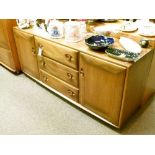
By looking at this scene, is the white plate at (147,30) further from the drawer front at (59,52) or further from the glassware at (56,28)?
the glassware at (56,28)

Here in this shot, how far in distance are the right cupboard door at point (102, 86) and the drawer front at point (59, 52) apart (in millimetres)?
82

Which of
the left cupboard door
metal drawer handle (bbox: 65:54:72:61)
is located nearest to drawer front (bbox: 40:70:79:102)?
the left cupboard door

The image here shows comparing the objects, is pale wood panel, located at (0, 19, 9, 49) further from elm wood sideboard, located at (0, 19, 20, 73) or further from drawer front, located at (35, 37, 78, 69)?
drawer front, located at (35, 37, 78, 69)

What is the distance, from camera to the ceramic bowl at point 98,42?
1.42m

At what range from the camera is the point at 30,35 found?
73.0 inches

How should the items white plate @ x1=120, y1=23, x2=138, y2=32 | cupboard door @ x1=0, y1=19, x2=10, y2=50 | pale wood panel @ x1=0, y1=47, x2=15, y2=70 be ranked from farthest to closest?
pale wood panel @ x1=0, y1=47, x2=15, y2=70
cupboard door @ x1=0, y1=19, x2=10, y2=50
white plate @ x1=120, y1=23, x2=138, y2=32

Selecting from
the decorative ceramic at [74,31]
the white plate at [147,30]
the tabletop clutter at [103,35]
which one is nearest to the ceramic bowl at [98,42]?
the tabletop clutter at [103,35]

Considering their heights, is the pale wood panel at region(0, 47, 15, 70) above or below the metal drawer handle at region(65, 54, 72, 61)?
below

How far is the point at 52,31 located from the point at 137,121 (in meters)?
1.12

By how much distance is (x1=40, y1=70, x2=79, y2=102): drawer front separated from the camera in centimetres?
177

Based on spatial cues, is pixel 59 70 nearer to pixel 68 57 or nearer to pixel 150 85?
pixel 68 57

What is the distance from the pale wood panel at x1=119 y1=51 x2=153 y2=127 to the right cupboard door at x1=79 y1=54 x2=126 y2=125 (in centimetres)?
4

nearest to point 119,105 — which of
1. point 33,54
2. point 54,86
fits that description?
point 54,86
